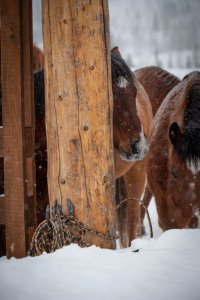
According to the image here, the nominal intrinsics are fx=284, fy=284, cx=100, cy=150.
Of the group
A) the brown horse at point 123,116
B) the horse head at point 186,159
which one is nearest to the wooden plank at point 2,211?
the brown horse at point 123,116

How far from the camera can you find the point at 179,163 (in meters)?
2.77

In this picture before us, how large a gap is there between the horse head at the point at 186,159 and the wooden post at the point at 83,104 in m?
1.19

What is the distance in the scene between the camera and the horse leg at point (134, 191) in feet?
14.5

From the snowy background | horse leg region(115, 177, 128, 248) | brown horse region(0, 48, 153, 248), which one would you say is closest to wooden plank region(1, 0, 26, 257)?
the snowy background

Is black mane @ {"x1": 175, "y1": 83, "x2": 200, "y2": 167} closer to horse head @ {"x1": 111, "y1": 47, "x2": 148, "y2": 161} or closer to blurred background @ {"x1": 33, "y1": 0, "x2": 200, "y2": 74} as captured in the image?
horse head @ {"x1": 111, "y1": 47, "x2": 148, "y2": 161}

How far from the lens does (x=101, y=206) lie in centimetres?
166

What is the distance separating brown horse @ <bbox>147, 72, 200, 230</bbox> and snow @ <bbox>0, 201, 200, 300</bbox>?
38.3 inches

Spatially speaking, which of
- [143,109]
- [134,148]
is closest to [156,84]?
[143,109]

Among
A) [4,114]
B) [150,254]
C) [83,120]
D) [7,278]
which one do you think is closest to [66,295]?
[7,278]

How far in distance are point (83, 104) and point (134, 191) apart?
3.09 m

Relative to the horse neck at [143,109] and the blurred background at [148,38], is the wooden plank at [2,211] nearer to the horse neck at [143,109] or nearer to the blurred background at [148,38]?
the horse neck at [143,109]

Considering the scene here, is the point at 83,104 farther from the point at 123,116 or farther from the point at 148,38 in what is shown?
the point at 148,38

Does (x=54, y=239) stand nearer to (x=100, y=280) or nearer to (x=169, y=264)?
(x=100, y=280)

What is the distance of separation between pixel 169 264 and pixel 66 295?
1.77 feet
